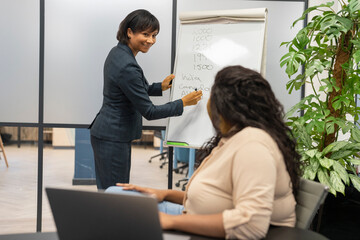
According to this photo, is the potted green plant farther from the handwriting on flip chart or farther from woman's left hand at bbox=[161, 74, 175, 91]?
woman's left hand at bbox=[161, 74, 175, 91]

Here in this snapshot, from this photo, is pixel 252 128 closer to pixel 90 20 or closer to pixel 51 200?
pixel 51 200

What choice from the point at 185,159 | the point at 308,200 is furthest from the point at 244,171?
the point at 185,159

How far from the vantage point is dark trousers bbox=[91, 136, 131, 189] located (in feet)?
7.95

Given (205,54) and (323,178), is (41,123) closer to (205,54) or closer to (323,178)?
(205,54)

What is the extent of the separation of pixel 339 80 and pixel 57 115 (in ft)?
6.48

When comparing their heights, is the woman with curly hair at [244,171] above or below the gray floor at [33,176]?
above

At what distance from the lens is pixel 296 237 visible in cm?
121

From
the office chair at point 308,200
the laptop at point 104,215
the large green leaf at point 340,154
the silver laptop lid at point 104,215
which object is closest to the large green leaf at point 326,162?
the large green leaf at point 340,154

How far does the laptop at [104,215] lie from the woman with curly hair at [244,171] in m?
0.14

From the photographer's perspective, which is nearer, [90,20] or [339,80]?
[339,80]

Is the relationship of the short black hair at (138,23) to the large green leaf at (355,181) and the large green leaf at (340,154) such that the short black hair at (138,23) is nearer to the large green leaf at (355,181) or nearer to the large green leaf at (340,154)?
the large green leaf at (340,154)

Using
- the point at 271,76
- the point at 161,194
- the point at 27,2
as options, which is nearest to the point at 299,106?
the point at 271,76

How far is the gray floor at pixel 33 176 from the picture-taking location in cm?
313

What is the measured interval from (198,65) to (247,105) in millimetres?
1521
